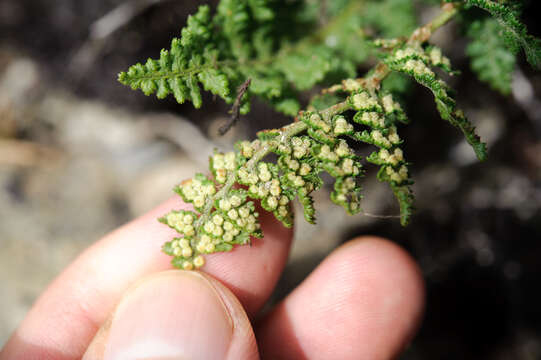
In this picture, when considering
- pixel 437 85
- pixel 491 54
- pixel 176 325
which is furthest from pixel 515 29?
pixel 176 325

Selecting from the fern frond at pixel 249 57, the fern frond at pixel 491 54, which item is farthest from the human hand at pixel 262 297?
the fern frond at pixel 491 54

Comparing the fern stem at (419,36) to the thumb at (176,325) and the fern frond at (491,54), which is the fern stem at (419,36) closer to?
the fern frond at (491,54)

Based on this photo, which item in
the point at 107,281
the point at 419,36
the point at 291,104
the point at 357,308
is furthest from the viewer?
the point at 357,308

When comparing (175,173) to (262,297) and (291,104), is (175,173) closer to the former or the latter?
(262,297)

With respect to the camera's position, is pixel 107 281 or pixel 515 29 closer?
pixel 515 29

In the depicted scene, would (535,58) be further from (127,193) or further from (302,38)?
(127,193)

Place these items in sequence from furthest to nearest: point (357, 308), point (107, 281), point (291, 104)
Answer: point (357, 308) < point (107, 281) < point (291, 104)
